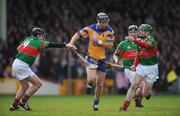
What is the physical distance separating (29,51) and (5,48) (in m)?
13.3


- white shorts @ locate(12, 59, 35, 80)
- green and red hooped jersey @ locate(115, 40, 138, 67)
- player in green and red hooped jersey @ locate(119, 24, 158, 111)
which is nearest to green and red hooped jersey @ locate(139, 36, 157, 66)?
player in green and red hooped jersey @ locate(119, 24, 158, 111)

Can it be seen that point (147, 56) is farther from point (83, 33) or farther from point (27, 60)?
point (27, 60)

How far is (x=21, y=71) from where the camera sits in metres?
18.7

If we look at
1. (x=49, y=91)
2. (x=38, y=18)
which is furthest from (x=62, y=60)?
(x=38, y=18)

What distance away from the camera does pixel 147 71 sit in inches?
741

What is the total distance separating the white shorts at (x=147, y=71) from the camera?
18.7 m

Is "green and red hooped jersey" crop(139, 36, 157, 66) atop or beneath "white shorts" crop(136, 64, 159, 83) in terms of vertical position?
atop

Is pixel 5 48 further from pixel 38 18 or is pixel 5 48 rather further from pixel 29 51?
pixel 29 51

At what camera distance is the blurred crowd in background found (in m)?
32.9

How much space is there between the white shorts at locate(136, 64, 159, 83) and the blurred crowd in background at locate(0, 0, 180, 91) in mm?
13818

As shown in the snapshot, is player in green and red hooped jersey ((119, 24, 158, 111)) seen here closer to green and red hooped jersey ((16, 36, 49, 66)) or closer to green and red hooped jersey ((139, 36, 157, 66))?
green and red hooped jersey ((139, 36, 157, 66))

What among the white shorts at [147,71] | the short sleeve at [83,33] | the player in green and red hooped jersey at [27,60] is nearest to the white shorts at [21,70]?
the player in green and red hooped jersey at [27,60]

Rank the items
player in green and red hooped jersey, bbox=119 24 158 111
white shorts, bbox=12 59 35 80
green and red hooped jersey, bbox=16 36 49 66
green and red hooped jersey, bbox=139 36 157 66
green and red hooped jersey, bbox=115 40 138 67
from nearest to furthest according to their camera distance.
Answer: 1. player in green and red hooped jersey, bbox=119 24 158 111
2. green and red hooped jersey, bbox=16 36 49 66
3. white shorts, bbox=12 59 35 80
4. green and red hooped jersey, bbox=139 36 157 66
5. green and red hooped jersey, bbox=115 40 138 67

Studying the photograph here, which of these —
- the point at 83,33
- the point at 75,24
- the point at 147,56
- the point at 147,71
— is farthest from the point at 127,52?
the point at 75,24
